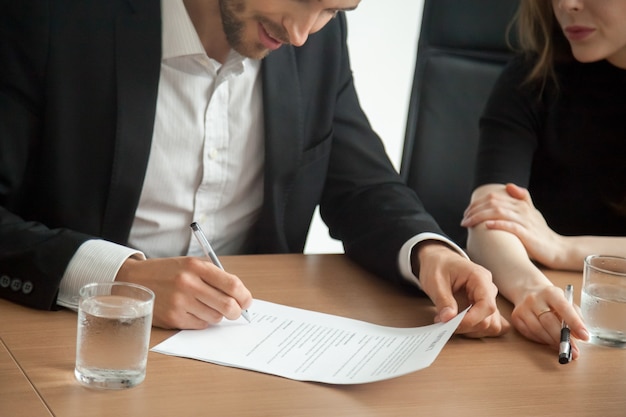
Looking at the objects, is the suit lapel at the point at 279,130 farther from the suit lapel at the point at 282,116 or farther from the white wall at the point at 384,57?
the white wall at the point at 384,57

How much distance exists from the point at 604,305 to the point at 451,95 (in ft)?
3.19

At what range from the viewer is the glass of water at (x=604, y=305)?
54.3 inches

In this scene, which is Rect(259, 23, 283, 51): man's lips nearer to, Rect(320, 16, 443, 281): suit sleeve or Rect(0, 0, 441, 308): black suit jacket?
Rect(0, 0, 441, 308): black suit jacket

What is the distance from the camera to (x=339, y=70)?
1.90m

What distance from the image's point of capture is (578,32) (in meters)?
2.04

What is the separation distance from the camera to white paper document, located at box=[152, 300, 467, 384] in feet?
3.92

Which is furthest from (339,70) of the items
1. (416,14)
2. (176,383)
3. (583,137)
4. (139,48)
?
(416,14)

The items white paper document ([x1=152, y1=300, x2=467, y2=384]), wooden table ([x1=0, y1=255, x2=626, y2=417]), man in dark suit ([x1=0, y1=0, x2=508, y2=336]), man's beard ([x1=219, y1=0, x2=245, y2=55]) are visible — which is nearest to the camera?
wooden table ([x1=0, y1=255, x2=626, y2=417])

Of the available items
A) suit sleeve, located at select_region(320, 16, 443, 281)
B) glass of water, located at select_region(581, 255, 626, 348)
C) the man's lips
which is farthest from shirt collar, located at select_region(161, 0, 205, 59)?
glass of water, located at select_region(581, 255, 626, 348)

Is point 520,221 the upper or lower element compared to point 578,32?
lower

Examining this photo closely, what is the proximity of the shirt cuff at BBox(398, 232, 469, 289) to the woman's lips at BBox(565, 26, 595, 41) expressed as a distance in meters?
0.69

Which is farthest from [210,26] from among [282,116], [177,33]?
[282,116]

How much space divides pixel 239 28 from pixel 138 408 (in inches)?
31.4

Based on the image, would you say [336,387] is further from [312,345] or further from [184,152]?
[184,152]
